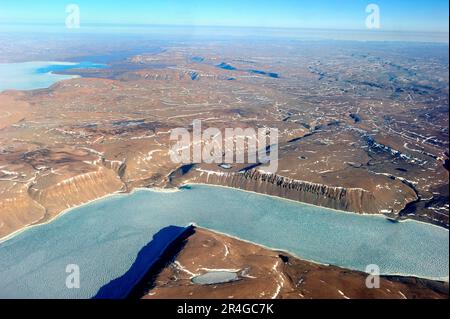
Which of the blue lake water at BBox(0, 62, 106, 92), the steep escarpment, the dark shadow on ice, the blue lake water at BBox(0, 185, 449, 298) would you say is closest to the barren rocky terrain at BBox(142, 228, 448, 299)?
the dark shadow on ice

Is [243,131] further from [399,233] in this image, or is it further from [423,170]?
[399,233]

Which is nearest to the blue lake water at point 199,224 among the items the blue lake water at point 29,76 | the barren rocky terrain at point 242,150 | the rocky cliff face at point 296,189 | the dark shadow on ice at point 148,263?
the dark shadow on ice at point 148,263

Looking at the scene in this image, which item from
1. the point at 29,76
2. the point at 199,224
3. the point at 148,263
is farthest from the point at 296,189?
the point at 29,76

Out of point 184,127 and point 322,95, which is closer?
point 184,127

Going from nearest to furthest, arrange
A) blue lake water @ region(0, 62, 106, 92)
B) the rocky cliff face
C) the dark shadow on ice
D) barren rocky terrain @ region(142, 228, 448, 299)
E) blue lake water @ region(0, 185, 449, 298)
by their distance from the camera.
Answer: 1. barren rocky terrain @ region(142, 228, 448, 299)
2. the dark shadow on ice
3. blue lake water @ region(0, 185, 449, 298)
4. the rocky cliff face
5. blue lake water @ region(0, 62, 106, 92)

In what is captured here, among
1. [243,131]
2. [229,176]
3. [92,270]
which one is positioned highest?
[243,131]

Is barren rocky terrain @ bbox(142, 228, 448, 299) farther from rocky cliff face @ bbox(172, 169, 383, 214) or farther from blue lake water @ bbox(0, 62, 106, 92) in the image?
blue lake water @ bbox(0, 62, 106, 92)
